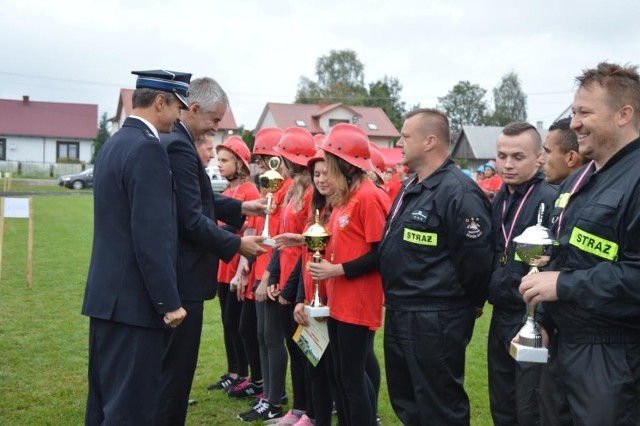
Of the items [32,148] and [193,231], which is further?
[32,148]

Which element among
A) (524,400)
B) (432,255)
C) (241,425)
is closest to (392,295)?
(432,255)

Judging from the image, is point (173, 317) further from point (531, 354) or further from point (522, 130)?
point (522, 130)

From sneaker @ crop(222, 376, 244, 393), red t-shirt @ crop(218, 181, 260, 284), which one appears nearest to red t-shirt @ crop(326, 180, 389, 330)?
red t-shirt @ crop(218, 181, 260, 284)

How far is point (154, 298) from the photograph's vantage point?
3.77 m

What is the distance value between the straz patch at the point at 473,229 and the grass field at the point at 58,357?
2523mm

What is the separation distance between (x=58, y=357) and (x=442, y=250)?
5.52 m

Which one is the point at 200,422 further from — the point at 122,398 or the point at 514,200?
the point at 514,200

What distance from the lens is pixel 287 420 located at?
5867 millimetres

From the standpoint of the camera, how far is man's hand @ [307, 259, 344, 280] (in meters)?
4.80

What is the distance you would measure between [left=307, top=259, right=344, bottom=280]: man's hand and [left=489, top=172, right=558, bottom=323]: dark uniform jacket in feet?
3.61

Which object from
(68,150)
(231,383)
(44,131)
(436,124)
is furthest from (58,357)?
(68,150)

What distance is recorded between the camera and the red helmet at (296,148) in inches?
233

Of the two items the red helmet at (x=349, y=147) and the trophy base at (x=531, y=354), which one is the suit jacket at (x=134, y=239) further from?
the trophy base at (x=531, y=354)

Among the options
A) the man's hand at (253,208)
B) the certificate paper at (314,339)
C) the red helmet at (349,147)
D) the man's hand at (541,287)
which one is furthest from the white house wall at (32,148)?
the man's hand at (541,287)
